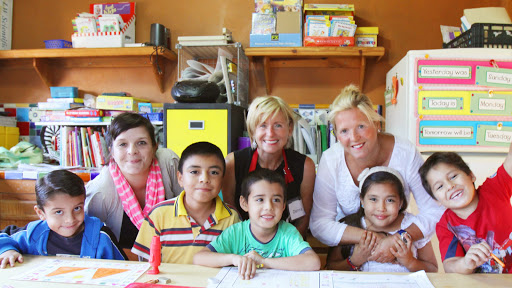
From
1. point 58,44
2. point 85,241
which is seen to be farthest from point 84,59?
point 85,241

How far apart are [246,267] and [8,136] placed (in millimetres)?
2941

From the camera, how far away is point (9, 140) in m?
3.05

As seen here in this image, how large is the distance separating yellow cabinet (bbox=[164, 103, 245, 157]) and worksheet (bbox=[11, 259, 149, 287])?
1250mm

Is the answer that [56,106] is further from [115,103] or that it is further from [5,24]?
[5,24]

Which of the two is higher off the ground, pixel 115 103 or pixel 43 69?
pixel 43 69

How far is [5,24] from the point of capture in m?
3.15

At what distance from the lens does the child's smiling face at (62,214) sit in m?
1.25

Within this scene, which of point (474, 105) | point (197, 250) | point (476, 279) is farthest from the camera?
point (474, 105)

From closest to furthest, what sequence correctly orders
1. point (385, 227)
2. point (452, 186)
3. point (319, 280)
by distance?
point (319, 280) → point (452, 186) → point (385, 227)

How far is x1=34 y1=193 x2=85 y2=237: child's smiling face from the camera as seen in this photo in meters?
1.25

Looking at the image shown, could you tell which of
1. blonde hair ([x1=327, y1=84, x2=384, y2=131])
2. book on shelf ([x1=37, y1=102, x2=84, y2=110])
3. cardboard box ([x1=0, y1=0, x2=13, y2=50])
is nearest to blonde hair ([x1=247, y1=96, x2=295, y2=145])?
blonde hair ([x1=327, y1=84, x2=384, y2=131])

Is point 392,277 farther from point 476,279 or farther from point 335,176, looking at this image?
point 335,176

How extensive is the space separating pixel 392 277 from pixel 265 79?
2163 millimetres

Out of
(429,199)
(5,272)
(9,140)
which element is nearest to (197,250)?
(5,272)
